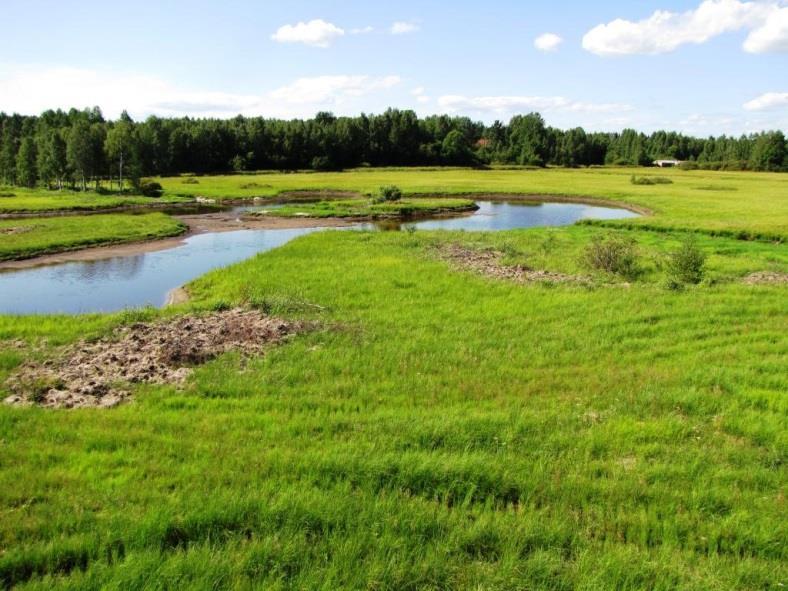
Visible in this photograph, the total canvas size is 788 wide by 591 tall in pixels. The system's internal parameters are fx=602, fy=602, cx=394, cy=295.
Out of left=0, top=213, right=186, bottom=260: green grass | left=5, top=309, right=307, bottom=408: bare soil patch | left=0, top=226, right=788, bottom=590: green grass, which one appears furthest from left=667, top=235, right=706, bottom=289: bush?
left=0, top=213, right=186, bottom=260: green grass

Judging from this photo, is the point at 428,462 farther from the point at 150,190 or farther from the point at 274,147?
the point at 274,147

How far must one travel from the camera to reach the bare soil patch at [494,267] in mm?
26125

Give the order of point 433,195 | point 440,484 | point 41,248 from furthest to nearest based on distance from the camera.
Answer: point 433,195 < point 41,248 < point 440,484

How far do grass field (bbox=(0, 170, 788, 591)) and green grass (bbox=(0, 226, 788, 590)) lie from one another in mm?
36

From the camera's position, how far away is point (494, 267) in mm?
29078

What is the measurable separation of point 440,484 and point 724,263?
27.9 meters

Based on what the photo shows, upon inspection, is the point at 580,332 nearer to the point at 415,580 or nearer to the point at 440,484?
the point at 440,484

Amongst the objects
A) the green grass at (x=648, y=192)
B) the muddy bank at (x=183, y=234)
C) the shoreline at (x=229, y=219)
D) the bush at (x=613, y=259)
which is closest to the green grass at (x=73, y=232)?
the shoreline at (x=229, y=219)

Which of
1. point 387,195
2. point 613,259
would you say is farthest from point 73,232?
point 613,259

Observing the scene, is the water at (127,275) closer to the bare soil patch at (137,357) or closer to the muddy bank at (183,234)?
the muddy bank at (183,234)

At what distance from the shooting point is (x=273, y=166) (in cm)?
14362

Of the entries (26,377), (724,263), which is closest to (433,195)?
(724,263)

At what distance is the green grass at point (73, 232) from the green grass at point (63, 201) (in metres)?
10.4

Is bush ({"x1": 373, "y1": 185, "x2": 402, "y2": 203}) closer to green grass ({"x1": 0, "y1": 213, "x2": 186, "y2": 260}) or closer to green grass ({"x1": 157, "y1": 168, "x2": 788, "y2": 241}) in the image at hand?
green grass ({"x1": 157, "y1": 168, "x2": 788, "y2": 241})
